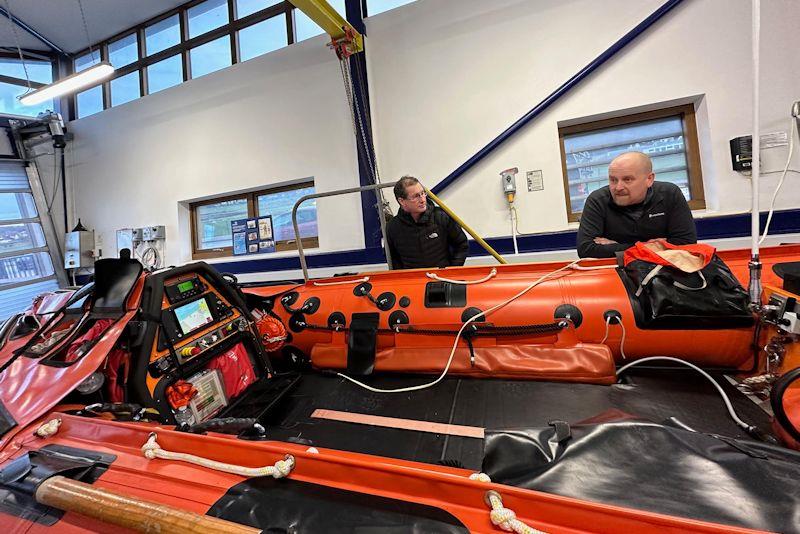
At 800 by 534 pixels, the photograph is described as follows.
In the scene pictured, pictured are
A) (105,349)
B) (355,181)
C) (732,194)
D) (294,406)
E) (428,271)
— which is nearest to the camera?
(105,349)

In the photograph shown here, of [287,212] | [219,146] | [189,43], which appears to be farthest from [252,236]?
[189,43]

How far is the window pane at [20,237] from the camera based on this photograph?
418 cm

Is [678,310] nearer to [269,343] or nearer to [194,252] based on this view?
[269,343]

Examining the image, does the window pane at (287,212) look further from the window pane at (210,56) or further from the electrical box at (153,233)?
the window pane at (210,56)

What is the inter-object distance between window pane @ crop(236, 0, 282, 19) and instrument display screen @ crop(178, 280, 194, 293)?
356 centimetres

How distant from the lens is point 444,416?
45.8 inches

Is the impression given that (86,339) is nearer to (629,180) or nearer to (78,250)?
(629,180)

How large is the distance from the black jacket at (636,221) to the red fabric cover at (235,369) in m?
1.82

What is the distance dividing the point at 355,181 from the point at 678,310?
8.53ft

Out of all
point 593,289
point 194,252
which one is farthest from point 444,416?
point 194,252

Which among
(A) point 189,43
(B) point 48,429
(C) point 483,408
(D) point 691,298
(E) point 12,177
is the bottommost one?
(C) point 483,408

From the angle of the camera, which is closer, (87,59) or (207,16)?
(207,16)

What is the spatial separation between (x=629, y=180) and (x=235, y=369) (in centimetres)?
210

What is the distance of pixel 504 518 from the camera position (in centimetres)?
44
